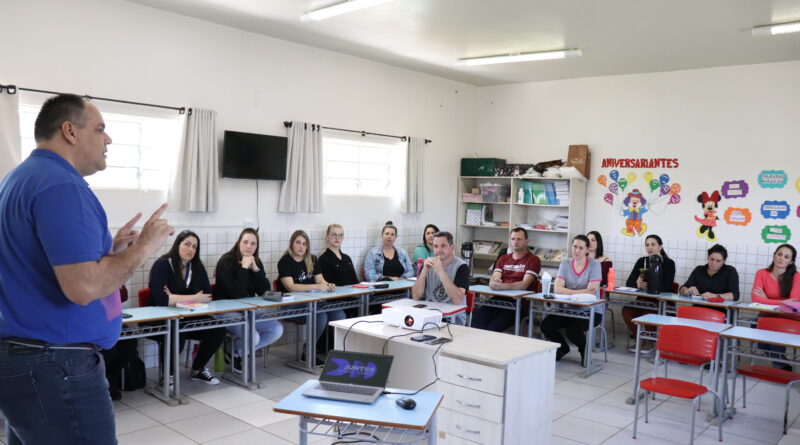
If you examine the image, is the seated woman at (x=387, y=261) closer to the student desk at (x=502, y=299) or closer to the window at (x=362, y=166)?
the window at (x=362, y=166)

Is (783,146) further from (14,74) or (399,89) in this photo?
(14,74)

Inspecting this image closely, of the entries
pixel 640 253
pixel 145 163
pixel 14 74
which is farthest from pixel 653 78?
pixel 14 74

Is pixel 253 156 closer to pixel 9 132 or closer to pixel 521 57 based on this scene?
pixel 9 132

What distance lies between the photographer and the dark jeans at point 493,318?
21.5 ft

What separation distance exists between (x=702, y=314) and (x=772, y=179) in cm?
268

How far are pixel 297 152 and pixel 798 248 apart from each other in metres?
5.67

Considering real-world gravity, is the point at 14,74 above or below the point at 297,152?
above

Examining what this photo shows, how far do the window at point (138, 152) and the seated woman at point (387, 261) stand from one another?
8.21ft

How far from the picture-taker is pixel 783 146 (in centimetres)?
679

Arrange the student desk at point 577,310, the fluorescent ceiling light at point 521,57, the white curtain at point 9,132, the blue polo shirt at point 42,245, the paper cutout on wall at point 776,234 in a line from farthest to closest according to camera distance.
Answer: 1. the paper cutout on wall at point 776,234
2. the fluorescent ceiling light at point 521,57
3. the student desk at point 577,310
4. the white curtain at point 9,132
5. the blue polo shirt at point 42,245

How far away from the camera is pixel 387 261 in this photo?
284 inches

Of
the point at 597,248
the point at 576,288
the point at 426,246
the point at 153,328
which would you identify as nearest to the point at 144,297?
the point at 153,328

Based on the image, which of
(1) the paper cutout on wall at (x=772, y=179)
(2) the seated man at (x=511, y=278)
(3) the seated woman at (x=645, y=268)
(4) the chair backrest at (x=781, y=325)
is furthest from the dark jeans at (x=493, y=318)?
(1) the paper cutout on wall at (x=772, y=179)

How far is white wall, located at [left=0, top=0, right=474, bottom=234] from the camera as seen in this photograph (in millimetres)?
4980
